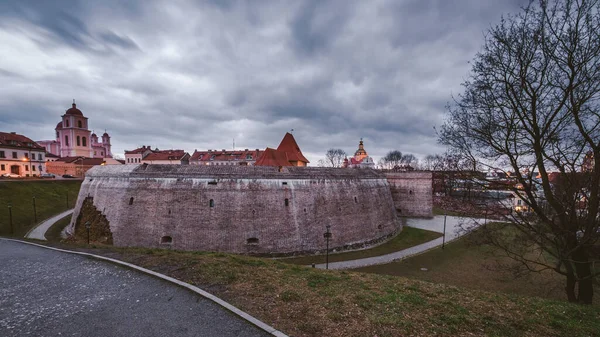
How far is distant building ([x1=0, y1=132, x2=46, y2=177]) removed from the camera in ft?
139

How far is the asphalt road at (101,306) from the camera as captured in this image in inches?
216

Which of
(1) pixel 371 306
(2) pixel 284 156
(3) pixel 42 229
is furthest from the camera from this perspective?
(2) pixel 284 156

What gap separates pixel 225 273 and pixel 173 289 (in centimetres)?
167

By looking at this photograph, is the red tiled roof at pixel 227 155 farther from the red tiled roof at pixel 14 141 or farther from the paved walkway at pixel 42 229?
the paved walkway at pixel 42 229

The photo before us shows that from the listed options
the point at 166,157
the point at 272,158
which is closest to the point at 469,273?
the point at 272,158

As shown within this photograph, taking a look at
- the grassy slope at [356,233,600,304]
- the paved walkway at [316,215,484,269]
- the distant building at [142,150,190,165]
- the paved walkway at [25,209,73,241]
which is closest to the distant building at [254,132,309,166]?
the paved walkway at [316,215,484,269]

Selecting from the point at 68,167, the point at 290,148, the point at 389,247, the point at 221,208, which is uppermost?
the point at 290,148

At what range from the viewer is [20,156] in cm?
4438

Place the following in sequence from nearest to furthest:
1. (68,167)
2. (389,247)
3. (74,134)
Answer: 1. (389,247)
2. (68,167)
3. (74,134)

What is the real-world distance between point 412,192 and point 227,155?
42.8m

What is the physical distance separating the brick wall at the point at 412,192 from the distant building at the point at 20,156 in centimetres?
6375

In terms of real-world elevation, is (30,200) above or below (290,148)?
below

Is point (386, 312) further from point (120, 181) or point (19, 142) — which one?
point (19, 142)

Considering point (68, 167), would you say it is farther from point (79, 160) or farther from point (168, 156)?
point (168, 156)
